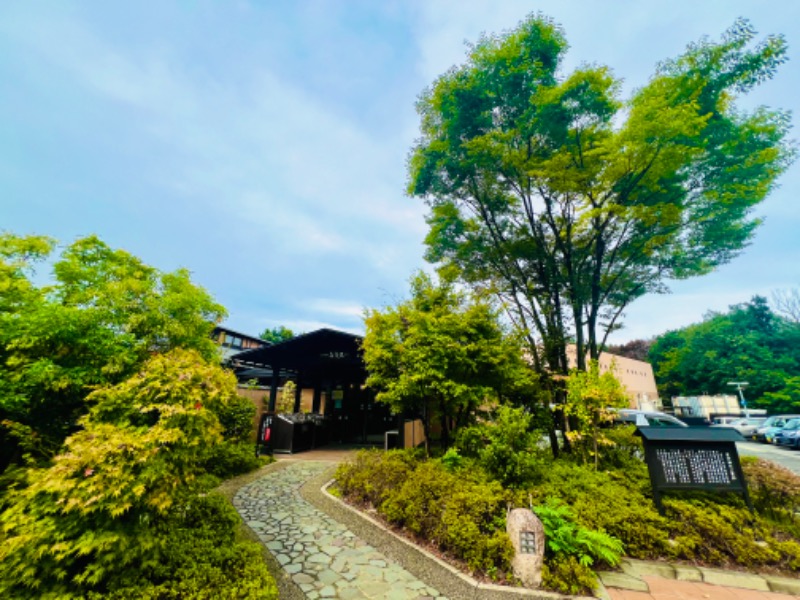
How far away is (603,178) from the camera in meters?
7.84

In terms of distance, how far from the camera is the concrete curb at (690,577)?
3619 mm

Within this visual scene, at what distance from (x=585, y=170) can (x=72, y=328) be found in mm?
10162

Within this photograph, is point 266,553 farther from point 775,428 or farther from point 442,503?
point 775,428

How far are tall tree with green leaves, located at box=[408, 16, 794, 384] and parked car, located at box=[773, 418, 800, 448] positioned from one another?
13.1 meters

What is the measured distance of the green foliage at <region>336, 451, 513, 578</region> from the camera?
3742 mm

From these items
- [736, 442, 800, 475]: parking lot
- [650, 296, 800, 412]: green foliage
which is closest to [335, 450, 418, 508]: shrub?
[736, 442, 800, 475]: parking lot

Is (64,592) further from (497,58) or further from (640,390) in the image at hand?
(640,390)

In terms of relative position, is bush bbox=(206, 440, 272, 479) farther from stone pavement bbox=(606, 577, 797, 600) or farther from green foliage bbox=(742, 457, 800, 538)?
green foliage bbox=(742, 457, 800, 538)

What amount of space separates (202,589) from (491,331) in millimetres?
6493

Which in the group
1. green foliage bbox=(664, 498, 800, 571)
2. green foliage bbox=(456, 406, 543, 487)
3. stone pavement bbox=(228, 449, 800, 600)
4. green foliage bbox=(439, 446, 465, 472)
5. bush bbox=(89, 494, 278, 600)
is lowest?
stone pavement bbox=(228, 449, 800, 600)

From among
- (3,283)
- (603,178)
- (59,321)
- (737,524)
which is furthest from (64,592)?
(603,178)

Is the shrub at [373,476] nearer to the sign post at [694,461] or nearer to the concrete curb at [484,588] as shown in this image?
the concrete curb at [484,588]

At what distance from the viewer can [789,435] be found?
1470 centimetres

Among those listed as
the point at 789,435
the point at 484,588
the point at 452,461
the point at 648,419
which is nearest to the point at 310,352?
the point at 452,461
